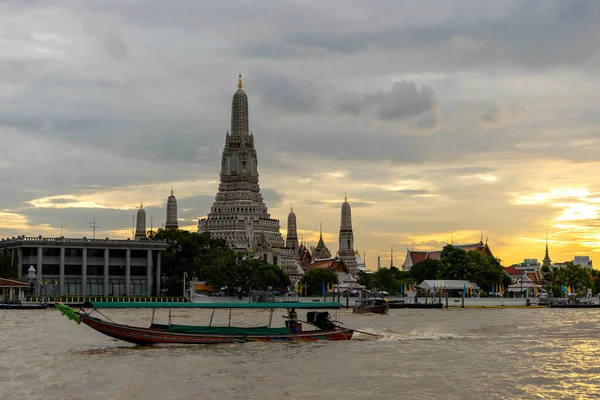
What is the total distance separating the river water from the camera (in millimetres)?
29281

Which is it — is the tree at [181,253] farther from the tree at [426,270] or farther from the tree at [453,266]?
the tree at [453,266]

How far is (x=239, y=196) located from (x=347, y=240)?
27.8m

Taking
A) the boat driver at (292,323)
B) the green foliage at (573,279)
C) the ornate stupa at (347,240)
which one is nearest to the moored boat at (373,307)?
the boat driver at (292,323)

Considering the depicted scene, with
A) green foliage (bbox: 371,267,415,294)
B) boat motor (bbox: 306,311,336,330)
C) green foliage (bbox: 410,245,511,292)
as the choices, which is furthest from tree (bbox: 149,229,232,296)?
boat motor (bbox: 306,311,336,330)

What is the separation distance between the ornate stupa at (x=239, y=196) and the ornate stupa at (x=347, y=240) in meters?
16.8

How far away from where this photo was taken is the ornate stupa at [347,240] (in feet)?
566

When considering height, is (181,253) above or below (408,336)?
above

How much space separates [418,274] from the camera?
124 metres

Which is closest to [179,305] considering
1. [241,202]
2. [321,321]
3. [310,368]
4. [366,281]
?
[321,321]

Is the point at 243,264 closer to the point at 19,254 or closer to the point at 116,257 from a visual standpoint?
the point at 116,257

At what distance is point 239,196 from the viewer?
6220 inches

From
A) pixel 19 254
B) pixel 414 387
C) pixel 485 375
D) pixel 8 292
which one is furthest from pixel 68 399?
pixel 19 254

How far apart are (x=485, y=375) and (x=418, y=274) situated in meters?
91.7

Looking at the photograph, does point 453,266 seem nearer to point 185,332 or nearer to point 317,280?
point 317,280
